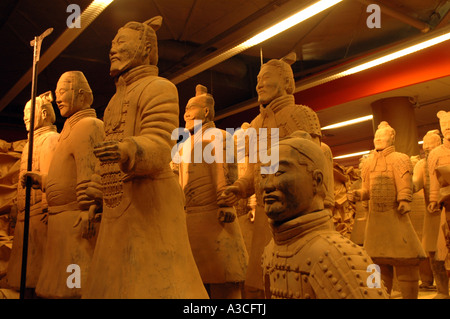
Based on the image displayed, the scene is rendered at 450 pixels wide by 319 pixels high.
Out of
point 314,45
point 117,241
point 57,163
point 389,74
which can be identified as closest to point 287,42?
point 314,45

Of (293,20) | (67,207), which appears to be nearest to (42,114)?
(67,207)

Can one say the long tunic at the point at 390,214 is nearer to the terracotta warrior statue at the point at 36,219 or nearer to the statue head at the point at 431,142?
the statue head at the point at 431,142

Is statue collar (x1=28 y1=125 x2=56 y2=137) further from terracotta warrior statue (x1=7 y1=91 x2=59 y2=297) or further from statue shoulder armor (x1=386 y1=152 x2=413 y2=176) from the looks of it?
statue shoulder armor (x1=386 y1=152 x2=413 y2=176)

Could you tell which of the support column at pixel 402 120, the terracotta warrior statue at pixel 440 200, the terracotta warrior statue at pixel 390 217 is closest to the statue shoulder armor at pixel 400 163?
the terracotta warrior statue at pixel 390 217

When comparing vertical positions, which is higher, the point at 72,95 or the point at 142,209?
the point at 72,95

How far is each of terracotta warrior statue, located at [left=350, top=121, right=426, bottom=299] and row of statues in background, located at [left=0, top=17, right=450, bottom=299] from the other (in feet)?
0.05

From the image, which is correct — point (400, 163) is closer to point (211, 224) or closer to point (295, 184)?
point (211, 224)

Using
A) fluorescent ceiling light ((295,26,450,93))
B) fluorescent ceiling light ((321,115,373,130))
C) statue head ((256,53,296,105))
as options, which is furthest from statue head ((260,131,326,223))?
fluorescent ceiling light ((321,115,373,130))

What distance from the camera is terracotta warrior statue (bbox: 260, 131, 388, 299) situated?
1.71 metres

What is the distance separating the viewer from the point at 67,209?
125 inches

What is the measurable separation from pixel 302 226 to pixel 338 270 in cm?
25

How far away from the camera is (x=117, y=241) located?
231 cm

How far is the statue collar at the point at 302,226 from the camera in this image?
1874 millimetres
